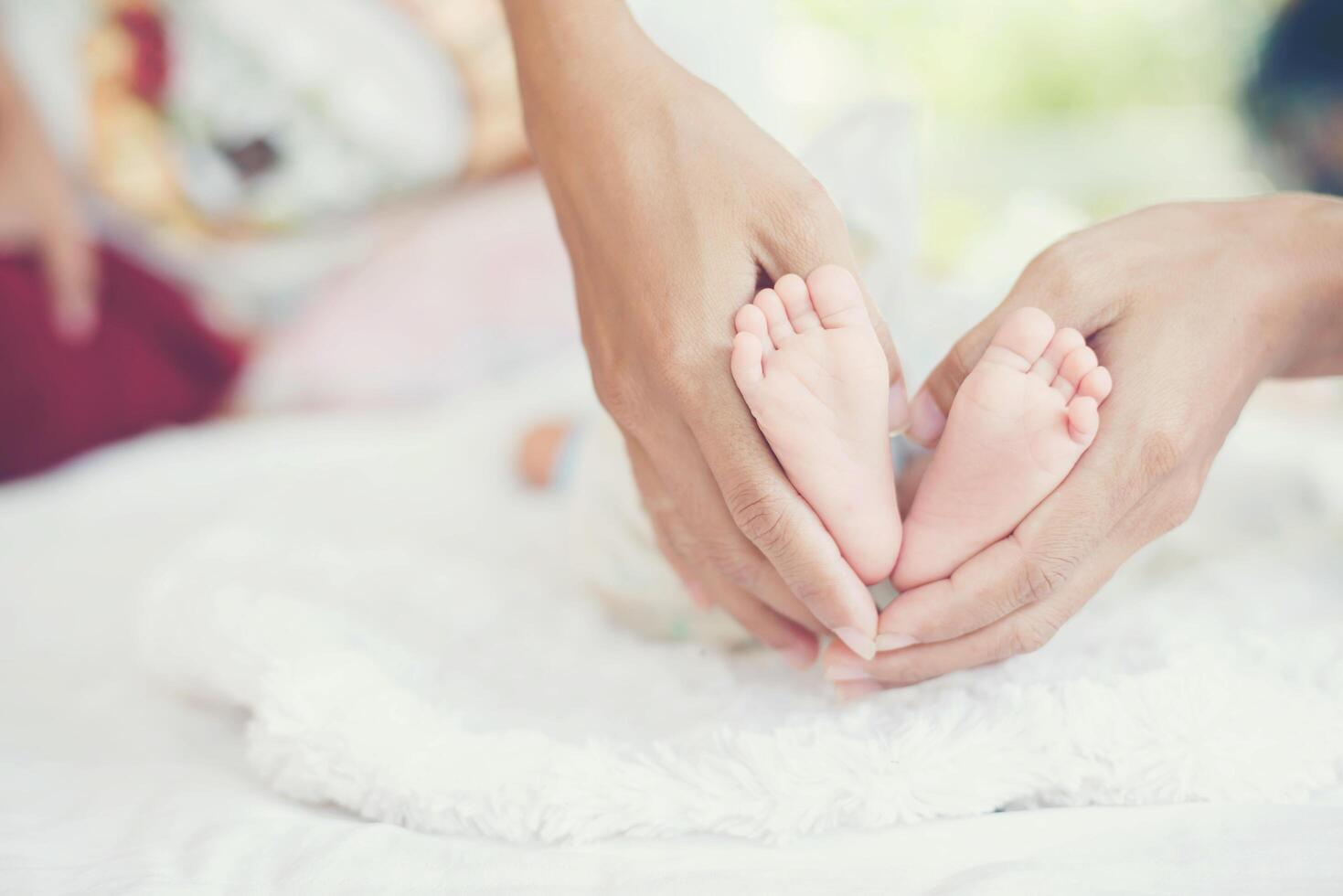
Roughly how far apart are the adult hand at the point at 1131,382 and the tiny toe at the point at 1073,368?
22 mm

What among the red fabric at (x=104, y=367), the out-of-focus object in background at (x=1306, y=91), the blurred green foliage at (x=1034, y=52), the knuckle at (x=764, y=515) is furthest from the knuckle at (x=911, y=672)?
the blurred green foliage at (x=1034, y=52)

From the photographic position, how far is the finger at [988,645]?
0.56m

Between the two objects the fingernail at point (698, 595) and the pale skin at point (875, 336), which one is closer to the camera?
the pale skin at point (875, 336)

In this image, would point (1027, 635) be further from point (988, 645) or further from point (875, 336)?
point (875, 336)

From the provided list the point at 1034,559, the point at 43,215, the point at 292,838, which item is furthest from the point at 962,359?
the point at 43,215

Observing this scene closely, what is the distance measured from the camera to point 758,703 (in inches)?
24.9

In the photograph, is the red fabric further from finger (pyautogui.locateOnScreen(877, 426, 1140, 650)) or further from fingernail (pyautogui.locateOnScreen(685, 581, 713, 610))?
finger (pyautogui.locateOnScreen(877, 426, 1140, 650))

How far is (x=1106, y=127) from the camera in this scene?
9.08 ft

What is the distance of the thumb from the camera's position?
1.88ft

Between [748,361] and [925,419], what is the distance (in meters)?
0.13

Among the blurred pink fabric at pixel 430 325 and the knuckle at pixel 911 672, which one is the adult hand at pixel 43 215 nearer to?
the blurred pink fabric at pixel 430 325

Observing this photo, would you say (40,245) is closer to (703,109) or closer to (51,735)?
(51,735)

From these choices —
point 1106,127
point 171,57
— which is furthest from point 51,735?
point 1106,127

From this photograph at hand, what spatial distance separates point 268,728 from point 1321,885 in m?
0.58
